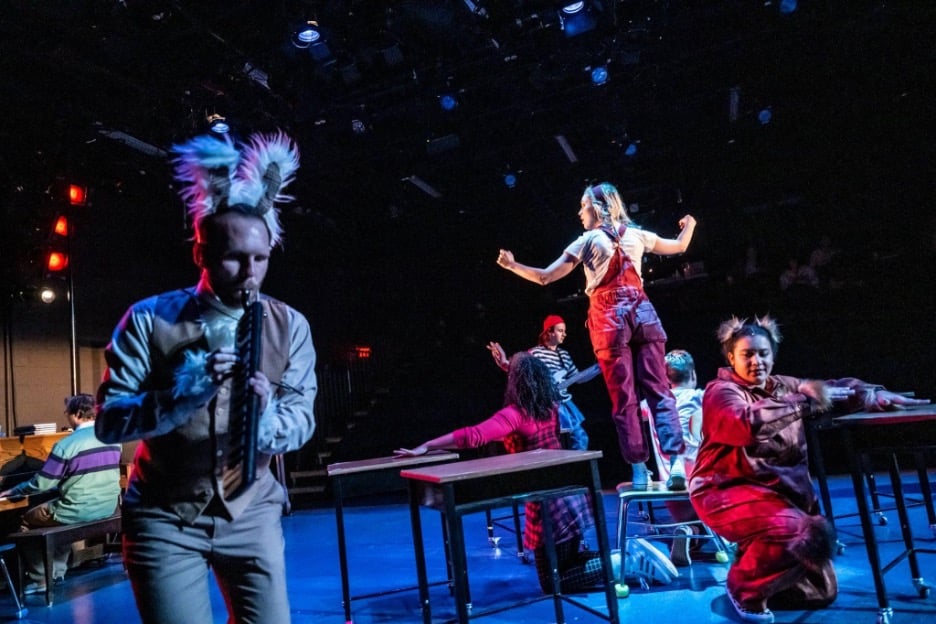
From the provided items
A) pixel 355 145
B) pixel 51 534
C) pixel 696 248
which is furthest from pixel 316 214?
pixel 51 534

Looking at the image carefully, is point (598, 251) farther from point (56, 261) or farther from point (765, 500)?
point (56, 261)

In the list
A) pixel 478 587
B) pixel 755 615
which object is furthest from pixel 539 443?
pixel 755 615

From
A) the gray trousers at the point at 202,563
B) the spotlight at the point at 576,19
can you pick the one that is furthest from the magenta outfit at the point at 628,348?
the spotlight at the point at 576,19

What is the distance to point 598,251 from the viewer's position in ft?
13.8

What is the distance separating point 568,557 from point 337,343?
36.9 feet

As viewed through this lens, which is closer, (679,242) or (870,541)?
(870,541)

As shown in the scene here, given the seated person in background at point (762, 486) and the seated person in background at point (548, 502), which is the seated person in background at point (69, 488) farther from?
the seated person in background at point (762, 486)

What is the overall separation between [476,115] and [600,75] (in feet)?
5.97

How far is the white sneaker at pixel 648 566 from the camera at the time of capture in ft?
12.5

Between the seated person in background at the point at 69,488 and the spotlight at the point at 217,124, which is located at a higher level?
the spotlight at the point at 217,124

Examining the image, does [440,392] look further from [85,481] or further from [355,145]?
[85,481]

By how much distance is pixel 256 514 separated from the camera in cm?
161

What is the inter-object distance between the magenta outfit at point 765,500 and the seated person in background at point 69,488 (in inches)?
188

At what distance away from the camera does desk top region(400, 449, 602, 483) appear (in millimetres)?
2545
